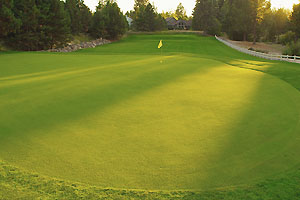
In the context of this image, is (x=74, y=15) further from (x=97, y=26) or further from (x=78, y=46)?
(x=78, y=46)

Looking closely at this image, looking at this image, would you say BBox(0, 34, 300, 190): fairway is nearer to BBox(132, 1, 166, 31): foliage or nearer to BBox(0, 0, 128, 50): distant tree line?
BBox(0, 0, 128, 50): distant tree line

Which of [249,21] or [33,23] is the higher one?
[249,21]

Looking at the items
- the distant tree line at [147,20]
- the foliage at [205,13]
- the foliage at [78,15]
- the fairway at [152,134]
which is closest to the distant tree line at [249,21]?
the foliage at [205,13]

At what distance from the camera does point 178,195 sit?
4062 millimetres

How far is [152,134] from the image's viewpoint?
6234mm

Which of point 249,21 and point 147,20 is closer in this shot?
point 249,21

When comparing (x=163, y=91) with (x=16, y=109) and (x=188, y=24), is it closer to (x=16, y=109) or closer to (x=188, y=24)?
(x=16, y=109)

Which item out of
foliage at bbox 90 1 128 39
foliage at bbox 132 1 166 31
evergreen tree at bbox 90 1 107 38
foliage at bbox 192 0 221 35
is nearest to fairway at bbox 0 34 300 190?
evergreen tree at bbox 90 1 107 38

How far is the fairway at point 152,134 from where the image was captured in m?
4.63

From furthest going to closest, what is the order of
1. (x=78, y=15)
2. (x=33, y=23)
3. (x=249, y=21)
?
(x=249, y=21)
(x=78, y=15)
(x=33, y=23)

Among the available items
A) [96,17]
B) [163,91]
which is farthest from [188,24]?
[163,91]

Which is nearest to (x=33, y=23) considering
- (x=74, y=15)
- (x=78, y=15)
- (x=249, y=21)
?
(x=74, y=15)

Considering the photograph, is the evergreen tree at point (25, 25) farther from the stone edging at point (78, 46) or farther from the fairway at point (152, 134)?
the fairway at point (152, 134)

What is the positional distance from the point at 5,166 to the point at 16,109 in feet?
12.0
